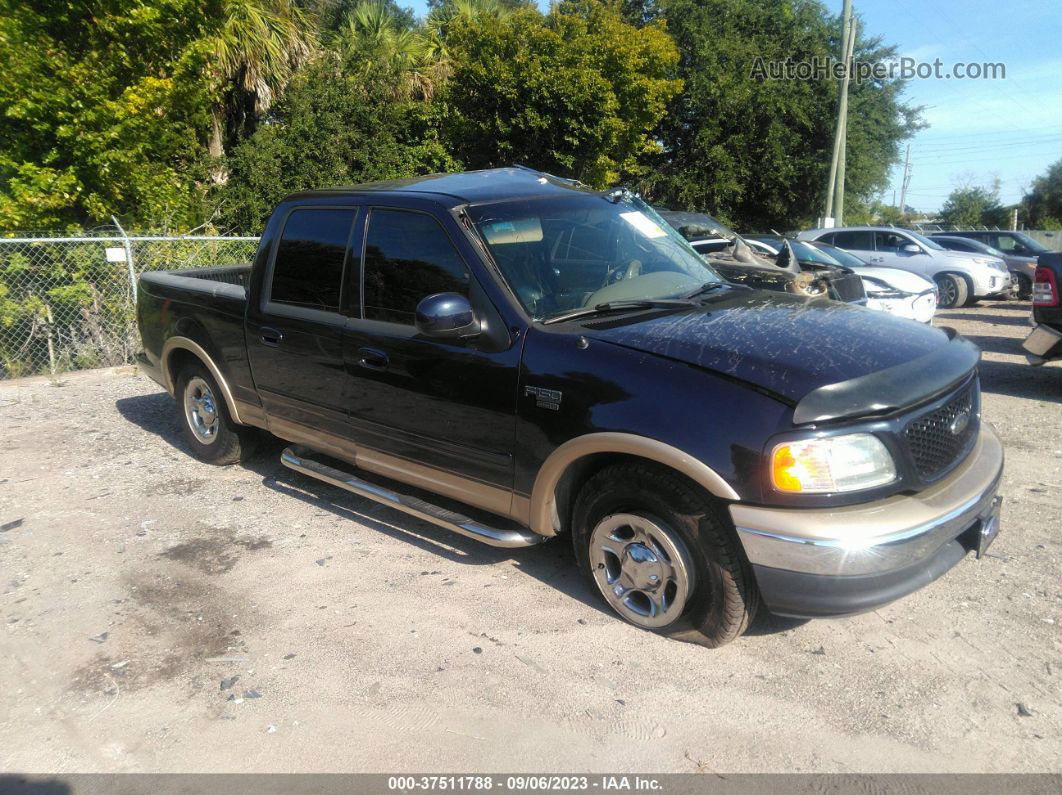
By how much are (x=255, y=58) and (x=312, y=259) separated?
1286 centimetres

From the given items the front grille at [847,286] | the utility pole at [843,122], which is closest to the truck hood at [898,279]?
the front grille at [847,286]

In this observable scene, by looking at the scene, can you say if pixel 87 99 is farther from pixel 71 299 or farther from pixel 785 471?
pixel 785 471

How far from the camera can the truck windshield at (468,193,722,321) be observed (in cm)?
398

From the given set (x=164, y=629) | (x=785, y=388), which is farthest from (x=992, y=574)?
(x=164, y=629)

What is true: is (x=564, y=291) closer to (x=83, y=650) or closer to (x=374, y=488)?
(x=374, y=488)

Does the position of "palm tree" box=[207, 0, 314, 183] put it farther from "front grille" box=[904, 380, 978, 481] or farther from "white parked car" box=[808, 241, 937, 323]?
"front grille" box=[904, 380, 978, 481]

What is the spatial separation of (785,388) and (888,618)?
1.49 meters

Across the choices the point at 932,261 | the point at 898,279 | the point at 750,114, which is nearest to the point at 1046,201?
the point at 750,114

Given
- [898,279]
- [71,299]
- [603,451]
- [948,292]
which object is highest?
[898,279]

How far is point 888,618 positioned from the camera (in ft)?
12.5

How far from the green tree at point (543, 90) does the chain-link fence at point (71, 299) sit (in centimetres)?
963

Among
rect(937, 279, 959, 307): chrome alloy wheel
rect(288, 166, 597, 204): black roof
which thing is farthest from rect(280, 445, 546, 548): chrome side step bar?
rect(937, 279, 959, 307): chrome alloy wheel

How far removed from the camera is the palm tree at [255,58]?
1517 centimetres

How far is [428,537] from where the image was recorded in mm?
4863
